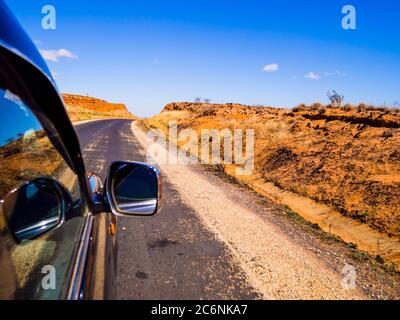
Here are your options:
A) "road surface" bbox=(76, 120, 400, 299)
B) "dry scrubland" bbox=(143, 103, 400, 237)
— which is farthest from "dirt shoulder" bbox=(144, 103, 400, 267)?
"road surface" bbox=(76, 120, 400, 299)

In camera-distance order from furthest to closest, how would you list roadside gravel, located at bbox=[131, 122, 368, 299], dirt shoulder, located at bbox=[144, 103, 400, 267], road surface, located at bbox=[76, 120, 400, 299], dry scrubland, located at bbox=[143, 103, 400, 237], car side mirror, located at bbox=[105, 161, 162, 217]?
dry scrubland, located at bbox=[143, 103, 400, 237] → dirt shoulder, located at bbox=[144, 103, 400, 267] → roadside gravel, located at bbox=[131, 122, 368, 299] → road surface, located at bbox=[76, 120, 400, 299] → car side mirror, located at bbox=[105, 161, 162, 217]

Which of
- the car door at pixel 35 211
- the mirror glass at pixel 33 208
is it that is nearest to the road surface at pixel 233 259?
the car door at pixel 35 211

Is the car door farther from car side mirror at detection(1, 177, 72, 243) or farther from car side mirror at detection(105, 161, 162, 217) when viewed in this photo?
car side mirror at detection(105, 161, 162, 217)

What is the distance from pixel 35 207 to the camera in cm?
139

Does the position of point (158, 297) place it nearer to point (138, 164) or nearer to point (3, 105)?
point (138, 164)

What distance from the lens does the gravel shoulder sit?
3.88 metres

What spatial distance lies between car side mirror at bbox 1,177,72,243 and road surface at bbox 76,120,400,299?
2109mm

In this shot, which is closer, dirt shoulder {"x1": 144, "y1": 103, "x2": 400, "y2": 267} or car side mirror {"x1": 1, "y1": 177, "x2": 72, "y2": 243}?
car side mirror {"x1": 1, "y1": 177, "x2": 72, "y2": 243}

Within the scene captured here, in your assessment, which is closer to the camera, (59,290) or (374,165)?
(59,290)

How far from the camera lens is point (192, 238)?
5.01 meters

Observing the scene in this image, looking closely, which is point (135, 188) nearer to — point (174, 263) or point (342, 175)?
point (174, 263)

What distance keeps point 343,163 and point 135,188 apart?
9.00 m
